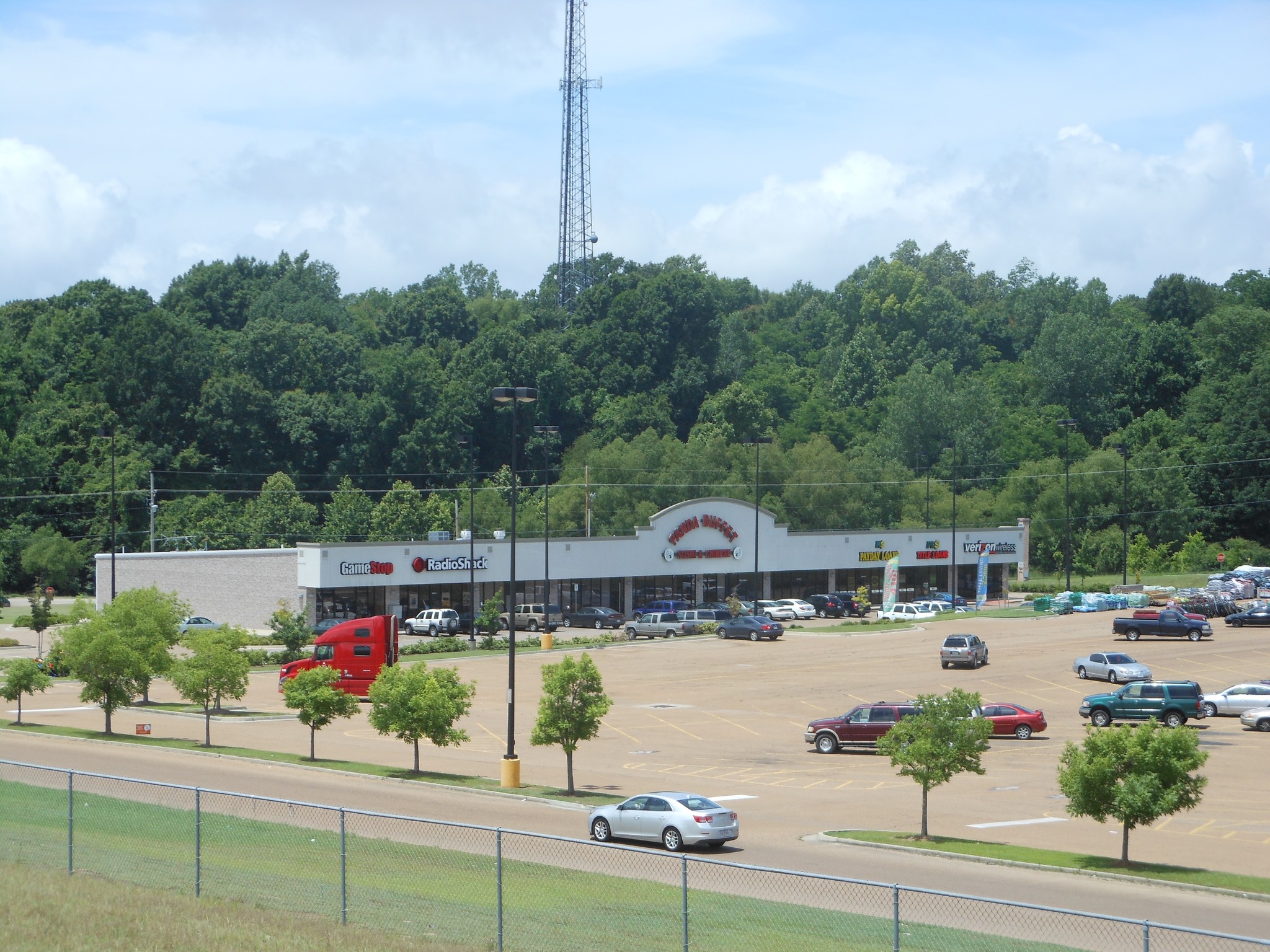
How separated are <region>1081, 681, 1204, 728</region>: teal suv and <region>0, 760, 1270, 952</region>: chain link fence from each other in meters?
25.3

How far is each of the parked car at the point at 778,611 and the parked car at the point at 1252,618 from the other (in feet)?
82.2

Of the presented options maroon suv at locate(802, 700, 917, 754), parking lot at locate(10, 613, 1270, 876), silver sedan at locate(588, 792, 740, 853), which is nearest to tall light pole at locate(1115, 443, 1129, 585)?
parking lot at locate(10, 613, 1270, 876)

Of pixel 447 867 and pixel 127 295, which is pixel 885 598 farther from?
pixel 127 295

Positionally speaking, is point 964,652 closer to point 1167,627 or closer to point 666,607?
point 1167,627

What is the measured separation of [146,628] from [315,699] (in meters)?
10.8

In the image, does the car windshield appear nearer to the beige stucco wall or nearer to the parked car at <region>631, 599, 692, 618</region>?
the parked car at <region>631, 599, 692, 618</region>

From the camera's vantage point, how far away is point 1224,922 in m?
19.0

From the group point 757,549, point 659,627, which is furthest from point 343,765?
point 757,549

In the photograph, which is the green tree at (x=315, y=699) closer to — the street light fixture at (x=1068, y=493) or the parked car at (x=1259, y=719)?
the parked car at (x=1259, y=719)

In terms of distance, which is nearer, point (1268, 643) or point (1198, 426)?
point (1268, 643)

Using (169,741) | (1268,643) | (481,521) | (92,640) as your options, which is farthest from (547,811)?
(481,521)

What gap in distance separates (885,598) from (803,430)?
6591 centimetres

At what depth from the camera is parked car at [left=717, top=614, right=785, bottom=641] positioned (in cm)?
7062

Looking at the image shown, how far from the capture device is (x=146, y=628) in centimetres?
4319
